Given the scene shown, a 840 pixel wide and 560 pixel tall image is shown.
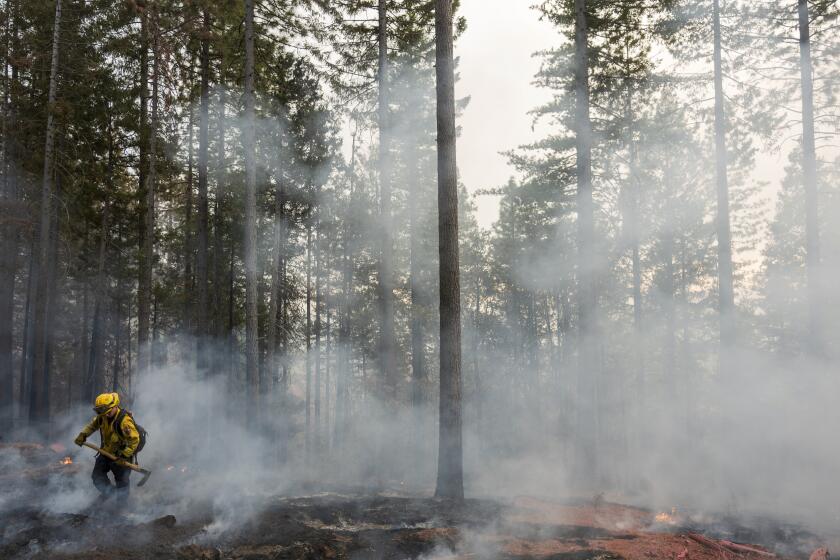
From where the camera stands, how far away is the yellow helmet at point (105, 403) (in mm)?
8422

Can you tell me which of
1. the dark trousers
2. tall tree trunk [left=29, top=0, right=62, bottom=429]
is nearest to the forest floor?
the dark trousers

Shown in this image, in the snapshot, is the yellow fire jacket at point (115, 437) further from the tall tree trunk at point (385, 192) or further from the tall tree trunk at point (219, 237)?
the tall tree trunk at point (219, 237)

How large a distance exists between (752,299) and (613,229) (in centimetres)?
993

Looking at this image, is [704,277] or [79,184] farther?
[704,277]

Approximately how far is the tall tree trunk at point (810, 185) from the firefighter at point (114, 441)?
15507 millimetres

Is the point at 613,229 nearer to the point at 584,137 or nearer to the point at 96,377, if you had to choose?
the point at 584,137

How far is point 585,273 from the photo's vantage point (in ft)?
43.2

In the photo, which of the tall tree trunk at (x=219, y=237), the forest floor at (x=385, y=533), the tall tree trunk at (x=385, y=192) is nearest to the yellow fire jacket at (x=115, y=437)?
the forest floor at (x=385, y=533)

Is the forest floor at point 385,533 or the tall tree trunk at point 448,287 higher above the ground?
the tall tree trunk at point 448,287

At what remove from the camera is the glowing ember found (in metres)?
9.39

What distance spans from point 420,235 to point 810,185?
1485cm

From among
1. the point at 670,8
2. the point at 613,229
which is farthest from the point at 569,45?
the point at 613,229

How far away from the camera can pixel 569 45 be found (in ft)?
56.8

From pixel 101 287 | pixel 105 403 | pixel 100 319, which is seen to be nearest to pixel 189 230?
pixel 101 287
